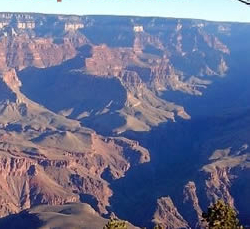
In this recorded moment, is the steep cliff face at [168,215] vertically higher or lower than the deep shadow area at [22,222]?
lower

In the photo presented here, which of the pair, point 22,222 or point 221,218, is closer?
point 221,218

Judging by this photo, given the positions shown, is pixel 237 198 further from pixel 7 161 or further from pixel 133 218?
pixel 7 161

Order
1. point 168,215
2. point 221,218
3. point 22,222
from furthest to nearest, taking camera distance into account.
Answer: point 168,215 → point 22,222 → point 221,218

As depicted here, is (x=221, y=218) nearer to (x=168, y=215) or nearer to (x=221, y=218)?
(x=221, y=218)

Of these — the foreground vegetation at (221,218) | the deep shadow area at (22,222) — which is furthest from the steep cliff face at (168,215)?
the foreground vegetation at (221,218)

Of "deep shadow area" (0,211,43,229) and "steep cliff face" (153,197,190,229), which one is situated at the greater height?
"deep shadow area" (0,211,43,229)

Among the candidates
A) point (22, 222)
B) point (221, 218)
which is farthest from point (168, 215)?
point (221, 218)

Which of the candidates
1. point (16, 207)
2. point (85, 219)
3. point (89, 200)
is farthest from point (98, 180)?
point (85, 219)

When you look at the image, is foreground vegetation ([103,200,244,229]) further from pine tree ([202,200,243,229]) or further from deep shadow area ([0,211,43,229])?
deep shadow area ([0,211,43,229])

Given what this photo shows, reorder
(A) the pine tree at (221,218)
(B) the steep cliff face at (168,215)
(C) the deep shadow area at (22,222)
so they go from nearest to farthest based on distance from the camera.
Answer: (A) the pine tree at (221,218) → (C) the deep shadow area at (22,222) → (B) the steep cliff face at (168,215)

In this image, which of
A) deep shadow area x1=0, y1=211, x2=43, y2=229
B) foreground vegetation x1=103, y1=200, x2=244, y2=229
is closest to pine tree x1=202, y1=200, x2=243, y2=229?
foreground vegetation x1=103, y1=200, x2=244, y2=229

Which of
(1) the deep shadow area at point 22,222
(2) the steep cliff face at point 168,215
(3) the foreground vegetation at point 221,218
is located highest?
(3) the foreground vegetation at point 221,218

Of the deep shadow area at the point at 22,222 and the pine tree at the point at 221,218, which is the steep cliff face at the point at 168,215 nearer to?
the deep shadow area at the point at 22,222
